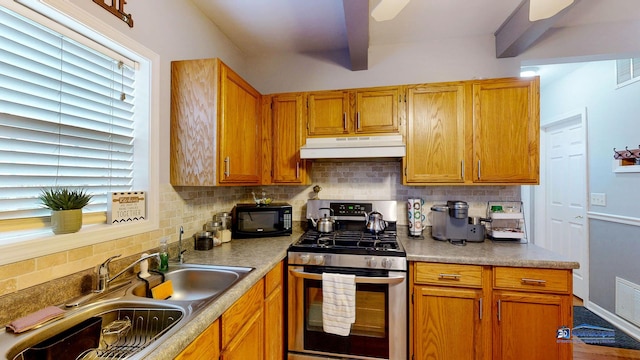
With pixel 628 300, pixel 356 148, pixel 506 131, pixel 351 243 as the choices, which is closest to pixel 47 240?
pixel 351 243

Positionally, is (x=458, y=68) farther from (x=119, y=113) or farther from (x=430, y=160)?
(x=119, y=113)

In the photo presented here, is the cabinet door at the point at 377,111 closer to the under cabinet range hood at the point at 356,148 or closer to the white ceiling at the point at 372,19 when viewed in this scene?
the under cabinet range hood at the point at 356,148

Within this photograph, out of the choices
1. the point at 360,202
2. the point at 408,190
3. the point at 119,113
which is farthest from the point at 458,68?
the point at 119,113

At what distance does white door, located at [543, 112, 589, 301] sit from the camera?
2863 mm

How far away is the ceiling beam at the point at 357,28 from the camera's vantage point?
5.03 feet

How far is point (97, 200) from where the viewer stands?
4.22ft

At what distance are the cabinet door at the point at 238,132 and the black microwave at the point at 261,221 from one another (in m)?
0.25

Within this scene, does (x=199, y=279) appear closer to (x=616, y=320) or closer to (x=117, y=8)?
(x=117, y=8)

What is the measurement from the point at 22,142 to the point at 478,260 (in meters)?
2.34

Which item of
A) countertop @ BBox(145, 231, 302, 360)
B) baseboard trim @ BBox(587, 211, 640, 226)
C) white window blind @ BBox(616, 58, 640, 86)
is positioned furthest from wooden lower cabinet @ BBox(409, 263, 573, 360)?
white window blind @ BBox(616, 58, 640, 86)

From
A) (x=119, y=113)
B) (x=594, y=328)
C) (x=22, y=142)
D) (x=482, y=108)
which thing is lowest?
(x=594, y=328)

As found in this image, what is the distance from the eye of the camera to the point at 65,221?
1056 millimetres

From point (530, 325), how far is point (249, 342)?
1661 mm

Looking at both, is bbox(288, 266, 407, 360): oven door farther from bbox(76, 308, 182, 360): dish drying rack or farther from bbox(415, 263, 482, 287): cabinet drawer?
bbox(76, 308, 182, 360): dish drying rack
